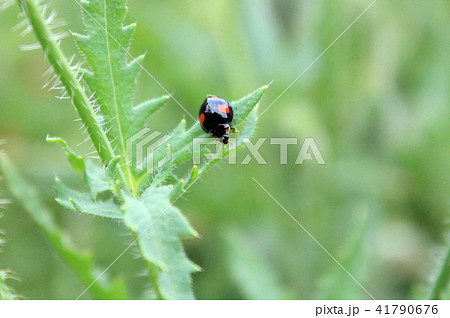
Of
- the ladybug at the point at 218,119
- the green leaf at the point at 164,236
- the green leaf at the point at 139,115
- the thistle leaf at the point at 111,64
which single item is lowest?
the green leaf at the point at 164,236

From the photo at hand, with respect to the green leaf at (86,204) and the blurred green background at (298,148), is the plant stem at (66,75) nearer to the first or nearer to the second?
the green leaf at (86,204)

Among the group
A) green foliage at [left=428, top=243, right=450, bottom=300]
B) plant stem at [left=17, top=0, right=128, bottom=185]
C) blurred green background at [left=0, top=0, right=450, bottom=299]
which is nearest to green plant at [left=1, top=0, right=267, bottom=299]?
plant stem at [left=17, top=0, right=128, bottom=185]

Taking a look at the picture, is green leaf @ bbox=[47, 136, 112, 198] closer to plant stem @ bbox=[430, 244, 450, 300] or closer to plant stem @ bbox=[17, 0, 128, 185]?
plant stem @ bbox=[17, 0, 128, 185]

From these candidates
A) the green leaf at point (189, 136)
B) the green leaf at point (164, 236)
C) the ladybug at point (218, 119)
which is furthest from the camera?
the ladybug at point (218, 119)

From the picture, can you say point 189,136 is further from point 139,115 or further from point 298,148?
point 298,148

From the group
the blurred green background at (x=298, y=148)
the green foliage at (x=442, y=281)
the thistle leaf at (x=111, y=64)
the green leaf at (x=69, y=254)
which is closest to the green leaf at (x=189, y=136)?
the thistle leaf at (x=111, y=64)

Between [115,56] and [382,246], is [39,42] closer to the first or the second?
[115,56]
